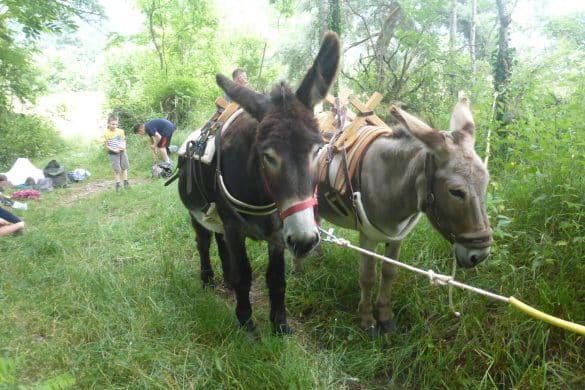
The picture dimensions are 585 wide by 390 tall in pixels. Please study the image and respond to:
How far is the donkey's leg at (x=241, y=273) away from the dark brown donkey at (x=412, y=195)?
2.76 ft

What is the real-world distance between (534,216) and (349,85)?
6.40 m

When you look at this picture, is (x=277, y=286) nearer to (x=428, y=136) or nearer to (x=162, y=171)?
(x=428, y=136)

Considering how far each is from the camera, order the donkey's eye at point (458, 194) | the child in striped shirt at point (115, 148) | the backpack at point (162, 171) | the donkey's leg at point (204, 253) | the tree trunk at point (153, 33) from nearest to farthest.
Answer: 1. the donkey's eye at point (458, 194)
2. the donkey's leg at point (204, 253)
3. the child in striped shirt at point (115, 148)
4. the backpack at point (162, 171)
5. the tree trunk at point (153, 33)

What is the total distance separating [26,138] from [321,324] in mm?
14263

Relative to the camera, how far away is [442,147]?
2.11 meters

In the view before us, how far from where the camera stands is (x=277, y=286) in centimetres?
293

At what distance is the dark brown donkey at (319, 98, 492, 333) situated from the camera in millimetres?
2070

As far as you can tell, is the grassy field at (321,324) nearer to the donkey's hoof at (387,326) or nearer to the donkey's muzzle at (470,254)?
the donkey's hoof at (387,326)

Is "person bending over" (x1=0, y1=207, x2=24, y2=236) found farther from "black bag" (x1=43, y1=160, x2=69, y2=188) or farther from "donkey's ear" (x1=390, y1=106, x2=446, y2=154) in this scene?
"donkey's ear" (x1=390, y1=106, x2=446, y2=154)

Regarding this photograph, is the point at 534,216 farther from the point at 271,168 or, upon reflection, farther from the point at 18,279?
the point at 18,279

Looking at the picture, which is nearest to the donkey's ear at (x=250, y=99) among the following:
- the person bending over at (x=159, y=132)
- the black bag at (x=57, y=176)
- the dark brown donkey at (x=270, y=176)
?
the dark brown donkey at (x=270, y=176)

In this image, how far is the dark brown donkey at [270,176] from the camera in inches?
78.2

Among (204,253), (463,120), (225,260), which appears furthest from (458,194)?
(204,253)

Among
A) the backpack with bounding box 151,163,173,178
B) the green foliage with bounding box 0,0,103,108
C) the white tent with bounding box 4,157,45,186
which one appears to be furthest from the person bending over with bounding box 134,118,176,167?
the green foliage with bounding box 0,0,103,108
